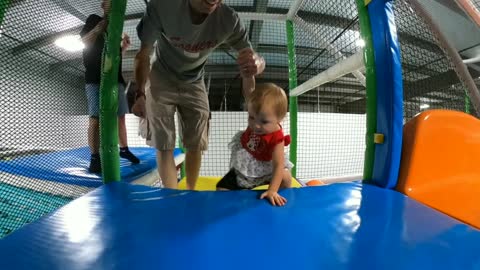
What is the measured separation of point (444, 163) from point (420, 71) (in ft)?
6.82

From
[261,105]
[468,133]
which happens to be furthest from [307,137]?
[261,105]

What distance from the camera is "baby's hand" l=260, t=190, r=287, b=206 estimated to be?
0.80 meters

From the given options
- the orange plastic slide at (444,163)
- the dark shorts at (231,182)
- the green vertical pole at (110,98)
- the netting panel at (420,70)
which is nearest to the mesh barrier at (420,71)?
the netting panel at (420,70)

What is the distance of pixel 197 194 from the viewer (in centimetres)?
89

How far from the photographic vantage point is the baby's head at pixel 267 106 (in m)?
0.94

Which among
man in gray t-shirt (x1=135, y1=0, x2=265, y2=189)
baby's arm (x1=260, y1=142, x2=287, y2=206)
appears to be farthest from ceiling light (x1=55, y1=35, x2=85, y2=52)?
baby's arm (x1=260, y1=142, x2=287, y2=206)

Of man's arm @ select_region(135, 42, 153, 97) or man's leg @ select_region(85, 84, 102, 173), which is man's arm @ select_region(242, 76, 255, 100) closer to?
man's arm @ select_region(135, 42, 153, 97)

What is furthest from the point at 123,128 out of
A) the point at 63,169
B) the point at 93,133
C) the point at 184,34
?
the point at 184,34

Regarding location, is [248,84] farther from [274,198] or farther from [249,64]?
[274,198]

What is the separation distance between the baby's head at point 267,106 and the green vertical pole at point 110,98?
58cm

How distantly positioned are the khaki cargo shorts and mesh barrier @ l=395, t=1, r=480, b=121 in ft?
3.64

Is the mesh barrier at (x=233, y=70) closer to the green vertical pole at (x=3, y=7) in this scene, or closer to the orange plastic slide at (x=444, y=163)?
the orange plastic slide at (x=444, y=163)

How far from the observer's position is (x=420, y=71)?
8.64ft

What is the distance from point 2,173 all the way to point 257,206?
4.08 ft
